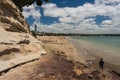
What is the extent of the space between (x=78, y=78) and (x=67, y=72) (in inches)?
62.5

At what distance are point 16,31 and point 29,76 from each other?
869 centimetres

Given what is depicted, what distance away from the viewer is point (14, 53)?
18.9 m

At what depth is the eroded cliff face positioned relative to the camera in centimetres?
2076

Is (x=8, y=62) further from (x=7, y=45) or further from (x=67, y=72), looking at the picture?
(x=67, y=72)

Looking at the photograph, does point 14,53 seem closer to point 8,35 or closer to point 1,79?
point 8,35

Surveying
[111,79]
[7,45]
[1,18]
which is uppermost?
[1,18]

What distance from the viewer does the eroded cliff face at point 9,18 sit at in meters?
20.8

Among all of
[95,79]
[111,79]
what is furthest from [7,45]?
[111,79]

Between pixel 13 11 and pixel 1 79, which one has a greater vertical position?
pixel 13 11

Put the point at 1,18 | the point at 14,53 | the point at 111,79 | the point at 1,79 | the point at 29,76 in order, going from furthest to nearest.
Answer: the point at 1,18 < the point at 14,53 < the point at 111,79 < the point at 29,76 < the point at 1,79

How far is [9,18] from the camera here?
21688 mm

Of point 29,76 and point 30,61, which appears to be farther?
point 30,61

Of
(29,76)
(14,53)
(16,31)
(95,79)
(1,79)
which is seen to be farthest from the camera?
(16,31)

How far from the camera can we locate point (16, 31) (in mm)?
22766
